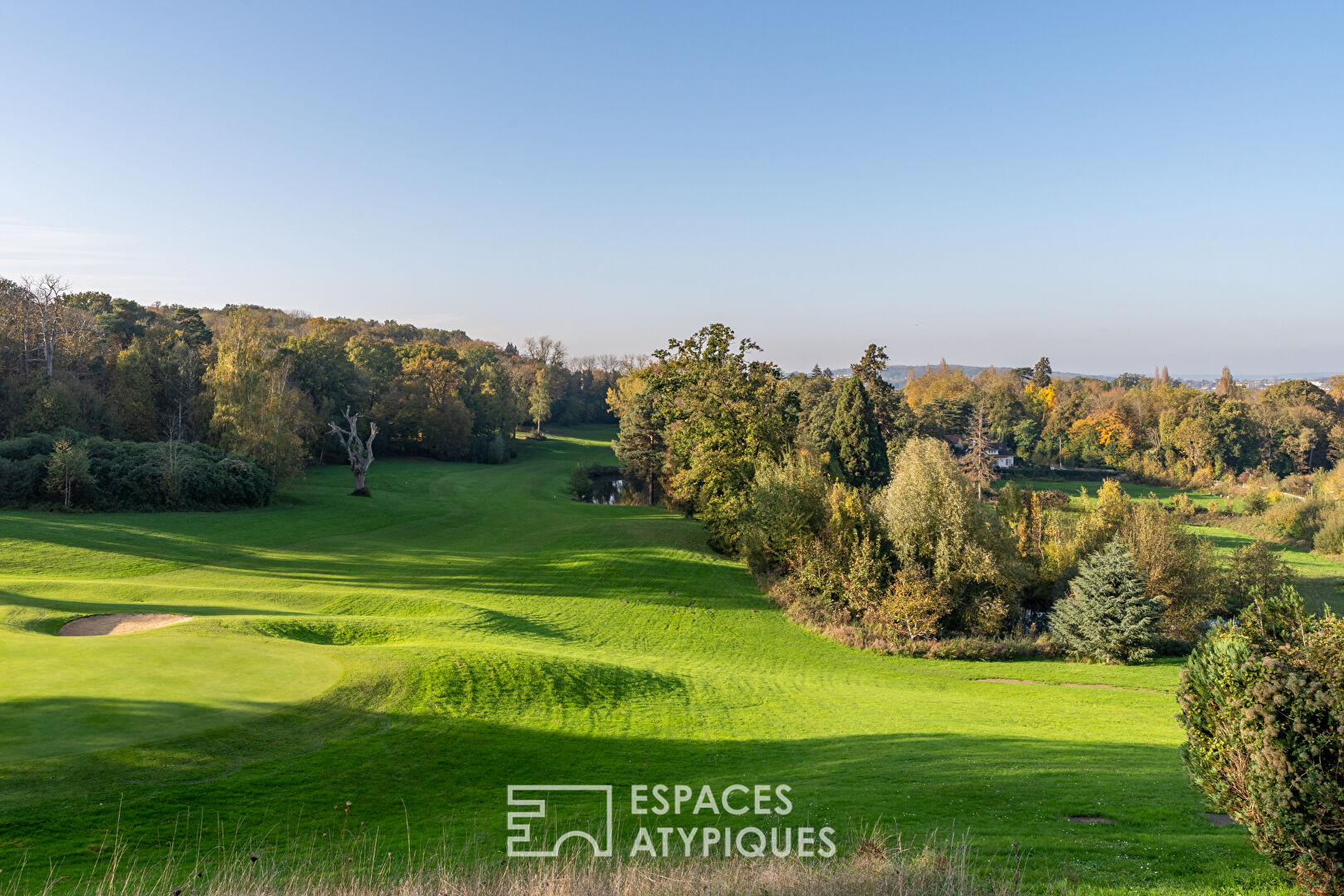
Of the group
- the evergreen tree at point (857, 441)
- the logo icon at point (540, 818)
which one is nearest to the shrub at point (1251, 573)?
the evergreen tree at point (857, 441)

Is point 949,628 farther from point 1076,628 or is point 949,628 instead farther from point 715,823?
Answer: point 715,823

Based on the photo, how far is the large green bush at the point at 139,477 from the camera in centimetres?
3669

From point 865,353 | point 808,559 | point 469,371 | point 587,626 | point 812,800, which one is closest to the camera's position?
point 812,800

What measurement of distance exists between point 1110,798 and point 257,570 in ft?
105

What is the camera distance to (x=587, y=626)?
28.2 metres

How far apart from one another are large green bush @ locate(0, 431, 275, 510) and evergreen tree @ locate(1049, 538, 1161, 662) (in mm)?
44762

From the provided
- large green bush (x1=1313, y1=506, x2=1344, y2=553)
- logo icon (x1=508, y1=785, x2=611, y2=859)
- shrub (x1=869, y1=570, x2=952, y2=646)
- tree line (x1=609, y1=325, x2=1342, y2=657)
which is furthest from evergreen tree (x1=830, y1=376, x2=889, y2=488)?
logo icon (x1=508, y1=785, x2=611, y2=859)

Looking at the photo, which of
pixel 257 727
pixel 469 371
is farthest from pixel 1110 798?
pixel 469 371

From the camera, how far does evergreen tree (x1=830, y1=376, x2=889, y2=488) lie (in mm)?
61219

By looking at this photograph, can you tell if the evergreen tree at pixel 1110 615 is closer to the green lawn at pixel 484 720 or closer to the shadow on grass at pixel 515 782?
the green lawn at pixel 484 720

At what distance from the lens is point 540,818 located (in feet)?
33.2

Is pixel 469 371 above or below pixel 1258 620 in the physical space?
above

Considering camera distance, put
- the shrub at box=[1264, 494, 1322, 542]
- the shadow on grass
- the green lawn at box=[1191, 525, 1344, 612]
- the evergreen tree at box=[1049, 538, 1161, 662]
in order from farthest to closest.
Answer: the shrub at box=[1264, 494, 1322, 542] < the green lawn at box=[1191, 525, 1344, 612] < the evergreen tree at box=[1049, 538, 1161, 662] < the shadow on grass

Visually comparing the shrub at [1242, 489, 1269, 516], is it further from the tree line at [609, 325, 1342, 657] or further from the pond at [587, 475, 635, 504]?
the pond at [587, 475, 635, 504]
